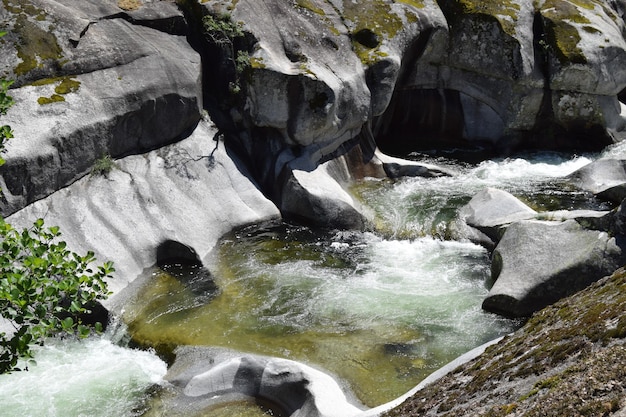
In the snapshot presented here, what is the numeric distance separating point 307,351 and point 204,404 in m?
3.13

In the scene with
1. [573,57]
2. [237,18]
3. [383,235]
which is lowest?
[383,235]

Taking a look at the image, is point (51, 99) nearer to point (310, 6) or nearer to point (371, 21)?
point (310, 6)

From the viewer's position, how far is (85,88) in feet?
74.4

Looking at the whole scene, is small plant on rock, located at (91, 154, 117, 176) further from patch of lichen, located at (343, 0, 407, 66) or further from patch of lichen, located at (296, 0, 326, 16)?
patch of lichen, located at (343, 0, 407, 66)

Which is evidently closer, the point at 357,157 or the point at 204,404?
the point at 204,404

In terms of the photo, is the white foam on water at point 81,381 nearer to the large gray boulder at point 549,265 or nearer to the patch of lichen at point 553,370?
the patch of lichen at point 553,370

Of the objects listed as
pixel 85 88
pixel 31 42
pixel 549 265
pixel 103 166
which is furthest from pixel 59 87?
pixel 549 265

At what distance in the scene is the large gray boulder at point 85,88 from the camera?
20.6 meters

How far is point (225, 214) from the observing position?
79.7ft

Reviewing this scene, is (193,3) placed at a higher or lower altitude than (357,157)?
higher

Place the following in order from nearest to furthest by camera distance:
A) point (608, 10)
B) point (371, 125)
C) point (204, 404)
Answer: point (204, 404)
point (371, 125)
point (608, 10)

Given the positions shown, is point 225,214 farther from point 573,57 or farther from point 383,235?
point 573,57

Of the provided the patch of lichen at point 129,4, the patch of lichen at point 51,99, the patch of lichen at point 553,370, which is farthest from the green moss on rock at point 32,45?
the patch of lichen at point 553,370

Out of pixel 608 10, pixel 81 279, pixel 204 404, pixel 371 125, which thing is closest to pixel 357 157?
pixel 371 125
